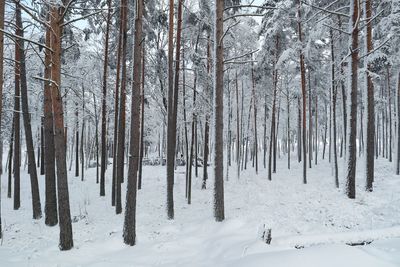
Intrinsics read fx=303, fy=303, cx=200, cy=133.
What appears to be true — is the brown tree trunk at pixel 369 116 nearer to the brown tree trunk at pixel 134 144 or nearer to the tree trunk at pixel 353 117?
the tree trunk at pixel 353 117

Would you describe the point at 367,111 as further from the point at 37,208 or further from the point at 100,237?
the point at 37,208

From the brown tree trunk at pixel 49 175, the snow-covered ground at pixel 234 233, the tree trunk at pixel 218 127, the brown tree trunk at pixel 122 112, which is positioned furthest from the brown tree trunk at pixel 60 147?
the tree trunk at pixel 218 127

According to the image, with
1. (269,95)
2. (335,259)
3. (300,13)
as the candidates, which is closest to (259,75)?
(269,95)

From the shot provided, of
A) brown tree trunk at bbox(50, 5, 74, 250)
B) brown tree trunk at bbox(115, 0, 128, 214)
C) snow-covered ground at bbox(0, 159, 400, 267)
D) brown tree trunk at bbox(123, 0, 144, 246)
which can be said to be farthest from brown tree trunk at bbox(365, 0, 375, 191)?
brown tree trunk at bbox(50, 5, 74, 250)

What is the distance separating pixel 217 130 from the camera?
933 centimetres

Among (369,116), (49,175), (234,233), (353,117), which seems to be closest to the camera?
(234,233)

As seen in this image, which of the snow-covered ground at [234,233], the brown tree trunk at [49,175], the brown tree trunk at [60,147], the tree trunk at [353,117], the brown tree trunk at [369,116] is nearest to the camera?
Answer: the snow-covered ground at [234,233]

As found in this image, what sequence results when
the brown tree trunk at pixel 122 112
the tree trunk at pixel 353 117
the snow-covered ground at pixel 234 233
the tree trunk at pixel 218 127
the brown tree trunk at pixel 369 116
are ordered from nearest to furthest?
1. the snow-covered ground at pixel 234 233
2. the tree trunk at pixel 218 127
3. the tree trunk at pixel 353 117
4. the brown tree trunk at pixel 122 112
5. the brown tree trunk at pixel 369 116

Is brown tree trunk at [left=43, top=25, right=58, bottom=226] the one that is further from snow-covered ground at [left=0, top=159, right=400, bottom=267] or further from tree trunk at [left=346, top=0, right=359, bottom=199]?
tree trunk at [left=346, top=0, right=359, bottom=199]

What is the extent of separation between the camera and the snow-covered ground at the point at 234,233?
5164mm

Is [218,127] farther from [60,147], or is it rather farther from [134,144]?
[60,147]

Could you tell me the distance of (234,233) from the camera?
8.00m

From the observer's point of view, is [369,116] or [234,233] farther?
[369,116]

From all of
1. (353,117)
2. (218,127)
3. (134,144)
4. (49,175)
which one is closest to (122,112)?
(49,175)
